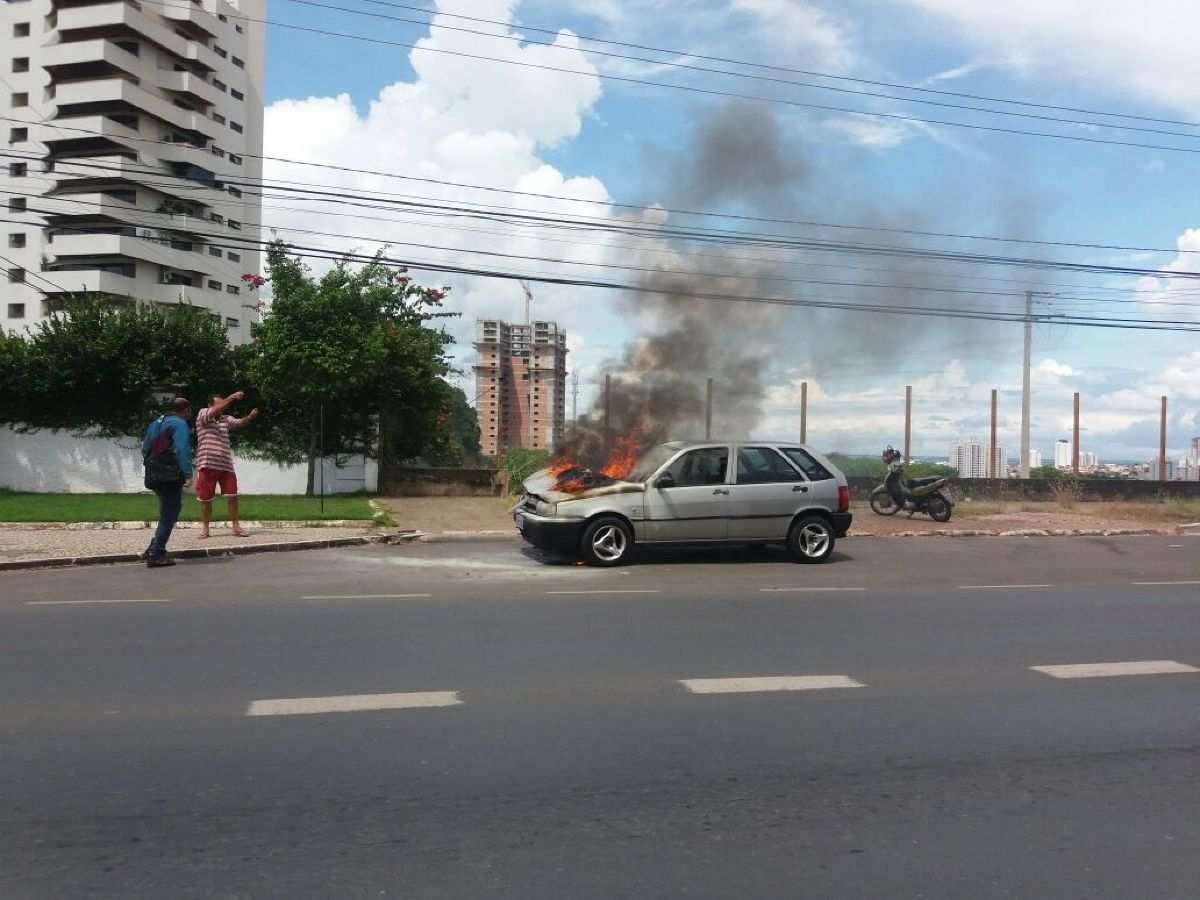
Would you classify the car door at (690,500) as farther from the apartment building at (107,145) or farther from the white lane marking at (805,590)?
the apartment building at (107,145)

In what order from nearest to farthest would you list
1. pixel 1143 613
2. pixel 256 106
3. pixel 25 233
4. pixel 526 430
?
pixel 1143 613 → pixel 526 430 → pixel 25 233 → pixel 256 106

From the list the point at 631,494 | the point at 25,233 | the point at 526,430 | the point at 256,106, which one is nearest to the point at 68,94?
the point at 25,233

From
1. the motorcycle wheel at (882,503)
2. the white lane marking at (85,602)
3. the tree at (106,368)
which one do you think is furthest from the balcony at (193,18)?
the white lane marking at (85,602)

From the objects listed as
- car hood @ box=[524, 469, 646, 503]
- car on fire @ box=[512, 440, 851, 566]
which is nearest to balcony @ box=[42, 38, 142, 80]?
car on fire @ box=[512, 440, 851, 566]

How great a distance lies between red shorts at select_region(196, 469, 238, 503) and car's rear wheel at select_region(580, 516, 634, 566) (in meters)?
5.09

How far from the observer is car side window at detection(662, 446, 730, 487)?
36.9 feet

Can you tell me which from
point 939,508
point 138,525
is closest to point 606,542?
point 138,525

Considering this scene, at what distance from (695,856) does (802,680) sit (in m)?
2.57

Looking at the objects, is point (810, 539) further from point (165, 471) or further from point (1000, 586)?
point (165, 471)

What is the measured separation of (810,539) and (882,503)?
293 inches

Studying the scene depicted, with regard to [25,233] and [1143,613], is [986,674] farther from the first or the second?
[25,233]

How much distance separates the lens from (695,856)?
339cm

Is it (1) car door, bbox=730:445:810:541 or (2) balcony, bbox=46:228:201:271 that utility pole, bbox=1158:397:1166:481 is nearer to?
(1) car door, bbox=730:445:810:541

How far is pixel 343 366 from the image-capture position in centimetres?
1955
